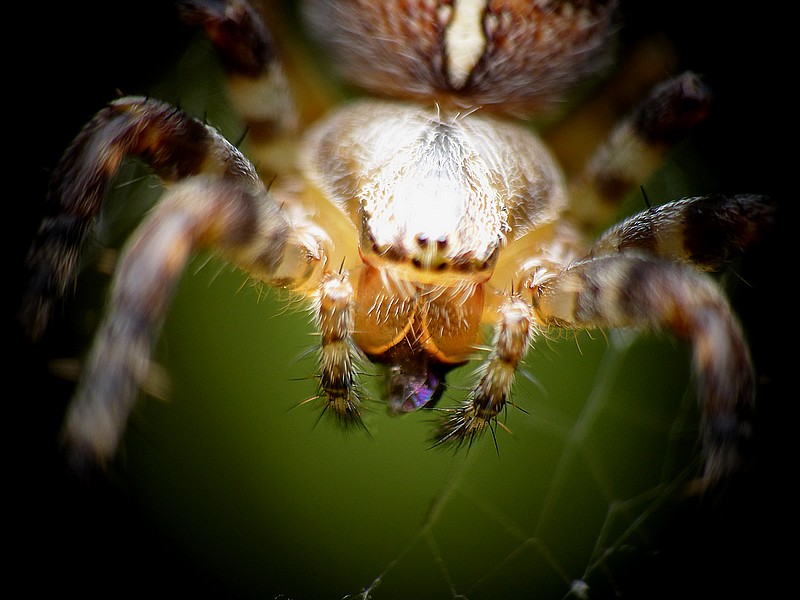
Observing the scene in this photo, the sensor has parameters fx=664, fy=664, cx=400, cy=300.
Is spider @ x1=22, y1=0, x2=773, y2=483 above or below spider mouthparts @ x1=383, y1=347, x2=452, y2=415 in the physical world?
above

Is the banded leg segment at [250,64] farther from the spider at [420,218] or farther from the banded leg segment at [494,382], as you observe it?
the banded leg segment at [494,382]

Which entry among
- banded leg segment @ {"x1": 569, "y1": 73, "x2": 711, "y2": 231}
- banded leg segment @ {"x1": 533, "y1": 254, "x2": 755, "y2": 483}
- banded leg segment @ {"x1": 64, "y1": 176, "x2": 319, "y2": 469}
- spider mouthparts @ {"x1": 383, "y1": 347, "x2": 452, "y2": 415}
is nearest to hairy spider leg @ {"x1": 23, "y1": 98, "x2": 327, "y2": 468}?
banded leg segment @ {"x1": 64, "y1": 176, "x2": 319, "y2": 469}

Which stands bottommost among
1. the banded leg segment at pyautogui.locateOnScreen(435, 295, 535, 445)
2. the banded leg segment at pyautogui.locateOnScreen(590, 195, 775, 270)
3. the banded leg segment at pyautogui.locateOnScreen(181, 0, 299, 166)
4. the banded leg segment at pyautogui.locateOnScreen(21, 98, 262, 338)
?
the banded leg segment at pyautogui.locateOnScreen(435, 295, 535, 445)

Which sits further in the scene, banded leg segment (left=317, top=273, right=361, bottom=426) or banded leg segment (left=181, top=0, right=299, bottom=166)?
banded leg segment (left=181, top=0, right=299, bottom=166)

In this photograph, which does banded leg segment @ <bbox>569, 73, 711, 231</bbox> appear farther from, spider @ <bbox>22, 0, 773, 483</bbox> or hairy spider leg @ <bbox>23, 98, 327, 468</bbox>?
hairy spider leg @ <bbox>23, 98, 327, 468</bbox>

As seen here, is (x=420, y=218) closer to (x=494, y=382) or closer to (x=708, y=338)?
(x=494, y=382)

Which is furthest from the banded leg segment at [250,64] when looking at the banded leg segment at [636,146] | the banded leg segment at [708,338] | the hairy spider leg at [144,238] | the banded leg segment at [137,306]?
the banded leg segment at [708,338]

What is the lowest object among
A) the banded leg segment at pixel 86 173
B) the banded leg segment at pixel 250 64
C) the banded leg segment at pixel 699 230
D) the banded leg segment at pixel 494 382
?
the banded leg segment at pixel 494 382
